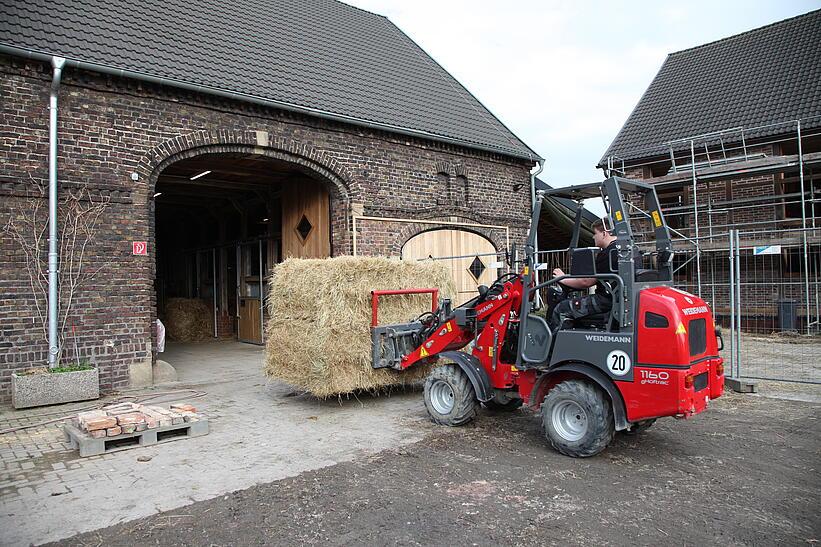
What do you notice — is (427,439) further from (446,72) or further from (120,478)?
(446,72)

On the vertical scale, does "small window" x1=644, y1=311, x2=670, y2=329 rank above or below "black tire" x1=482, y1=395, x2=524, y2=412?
above

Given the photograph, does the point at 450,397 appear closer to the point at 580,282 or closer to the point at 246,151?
the point at 580,282

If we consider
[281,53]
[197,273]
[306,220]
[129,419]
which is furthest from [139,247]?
[197,273]

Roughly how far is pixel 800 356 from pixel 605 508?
9.86 m

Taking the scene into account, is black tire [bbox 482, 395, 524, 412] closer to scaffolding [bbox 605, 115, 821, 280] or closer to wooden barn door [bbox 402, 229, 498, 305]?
wooden barn door [bbox 402, 229, 498, 305]

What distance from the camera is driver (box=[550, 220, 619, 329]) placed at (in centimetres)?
526

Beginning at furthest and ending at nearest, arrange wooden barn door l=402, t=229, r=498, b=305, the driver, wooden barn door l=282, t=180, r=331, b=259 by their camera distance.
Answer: wooden barn door l=402, t=229, r=498, b=305 < wooden barn door l=282, t=180, r=331, b=259 < the driver

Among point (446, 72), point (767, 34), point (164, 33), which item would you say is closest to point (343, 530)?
point (164, 33)

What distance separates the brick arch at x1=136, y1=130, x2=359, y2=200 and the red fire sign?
0.73 meters

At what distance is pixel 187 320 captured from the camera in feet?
55.8

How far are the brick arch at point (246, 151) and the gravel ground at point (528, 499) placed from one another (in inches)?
250

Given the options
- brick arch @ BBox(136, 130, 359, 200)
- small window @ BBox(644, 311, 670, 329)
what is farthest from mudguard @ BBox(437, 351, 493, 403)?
brick arch @ BBox(136, 130, 359, 200)

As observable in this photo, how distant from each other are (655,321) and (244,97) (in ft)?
25.8

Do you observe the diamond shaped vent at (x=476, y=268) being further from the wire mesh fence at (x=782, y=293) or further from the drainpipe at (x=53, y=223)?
the drainpipe at (x=53, y=223)
